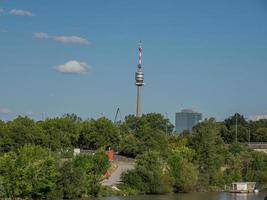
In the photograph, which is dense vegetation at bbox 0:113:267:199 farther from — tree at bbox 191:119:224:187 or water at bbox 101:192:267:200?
water at bbox 101:192:267:200

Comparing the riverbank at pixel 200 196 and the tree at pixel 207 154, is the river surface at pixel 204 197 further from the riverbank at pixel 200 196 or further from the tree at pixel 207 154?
the tree at pixel 207 154

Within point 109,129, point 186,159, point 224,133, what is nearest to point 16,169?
point 186,159

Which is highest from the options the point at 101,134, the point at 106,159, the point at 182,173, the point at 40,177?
the point at 101,134

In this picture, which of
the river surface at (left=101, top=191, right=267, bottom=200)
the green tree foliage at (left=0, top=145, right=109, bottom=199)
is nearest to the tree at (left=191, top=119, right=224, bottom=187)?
the river surface at (left=101, top=191, right=267, bottom=200)

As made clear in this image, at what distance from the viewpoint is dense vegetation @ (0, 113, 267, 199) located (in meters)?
40.3

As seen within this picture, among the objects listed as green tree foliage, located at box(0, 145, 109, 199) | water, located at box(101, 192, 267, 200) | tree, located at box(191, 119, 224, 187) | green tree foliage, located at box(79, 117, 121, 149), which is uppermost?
Answer: green tree foliage, located at box(79, 117, 121, 149)

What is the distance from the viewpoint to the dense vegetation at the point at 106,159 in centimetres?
4031

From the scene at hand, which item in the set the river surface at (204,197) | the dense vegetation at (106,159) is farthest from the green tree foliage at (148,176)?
the river surface at (204,197)

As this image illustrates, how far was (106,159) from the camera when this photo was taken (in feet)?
155

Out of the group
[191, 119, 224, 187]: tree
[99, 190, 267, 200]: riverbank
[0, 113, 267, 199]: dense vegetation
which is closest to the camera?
[0, 113, 267, 199]: dense vegetation

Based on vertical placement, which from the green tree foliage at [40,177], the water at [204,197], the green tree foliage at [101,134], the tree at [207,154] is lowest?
the water at [204,197]

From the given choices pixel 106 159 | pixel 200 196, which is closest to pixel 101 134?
pixel 106 159

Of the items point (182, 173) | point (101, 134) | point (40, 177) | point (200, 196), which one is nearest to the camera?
point (40, 177)

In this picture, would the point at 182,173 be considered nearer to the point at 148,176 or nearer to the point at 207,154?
the point at 148,176
